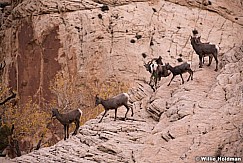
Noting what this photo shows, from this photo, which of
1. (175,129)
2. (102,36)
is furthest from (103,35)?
(175,129)

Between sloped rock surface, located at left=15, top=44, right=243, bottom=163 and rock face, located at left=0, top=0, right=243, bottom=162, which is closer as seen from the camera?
sloped rock surface, located at left=15, top=44, right=243, bottom=163

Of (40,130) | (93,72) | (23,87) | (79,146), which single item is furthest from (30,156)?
(23,87)

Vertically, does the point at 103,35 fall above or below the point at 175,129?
above

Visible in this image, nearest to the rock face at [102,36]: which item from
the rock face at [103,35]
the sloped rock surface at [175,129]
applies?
the rock face at [103,35]

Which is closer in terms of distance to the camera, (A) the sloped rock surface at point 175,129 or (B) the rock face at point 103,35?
(A) the sloped rock surface at point 175,129

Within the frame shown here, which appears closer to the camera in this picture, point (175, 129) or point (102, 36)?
point (175, 129)

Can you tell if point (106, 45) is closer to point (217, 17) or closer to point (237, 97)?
point (217, 17)

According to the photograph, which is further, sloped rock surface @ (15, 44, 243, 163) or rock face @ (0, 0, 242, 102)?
rock face @ (0, 0, 242, 102)

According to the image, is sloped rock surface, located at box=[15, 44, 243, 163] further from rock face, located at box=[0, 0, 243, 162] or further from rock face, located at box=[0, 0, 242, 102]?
rock face, located at box=[0, 0, 242, 102]

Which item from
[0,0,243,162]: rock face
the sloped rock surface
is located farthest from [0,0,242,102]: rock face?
the sloped rock surface

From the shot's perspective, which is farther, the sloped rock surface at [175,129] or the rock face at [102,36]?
the rock face at [102,36]

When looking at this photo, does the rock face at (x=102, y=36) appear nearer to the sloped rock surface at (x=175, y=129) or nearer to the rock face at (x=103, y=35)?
the rock face at (x=103, y=35)

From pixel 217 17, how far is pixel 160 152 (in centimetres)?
3160

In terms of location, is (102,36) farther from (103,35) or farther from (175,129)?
(175,129)
